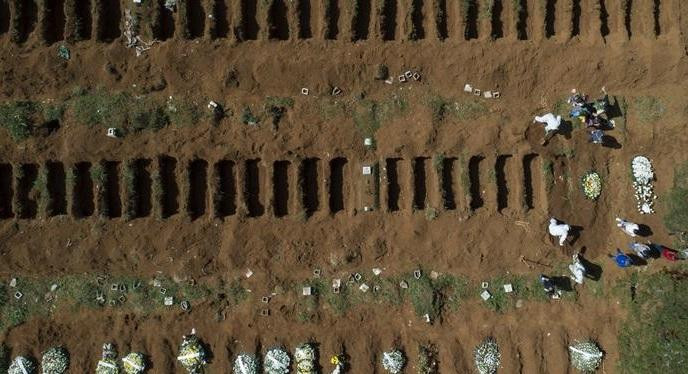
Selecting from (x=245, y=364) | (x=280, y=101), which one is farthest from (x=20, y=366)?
(x=280, y=101)

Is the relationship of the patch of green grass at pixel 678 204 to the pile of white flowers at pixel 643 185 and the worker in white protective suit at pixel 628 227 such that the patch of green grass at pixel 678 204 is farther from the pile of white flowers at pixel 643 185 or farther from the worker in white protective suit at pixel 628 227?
the worker in white protective suit at pixel 628 227

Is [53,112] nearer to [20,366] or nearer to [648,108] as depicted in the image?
[20,366]

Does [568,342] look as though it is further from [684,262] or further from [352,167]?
[352,167]

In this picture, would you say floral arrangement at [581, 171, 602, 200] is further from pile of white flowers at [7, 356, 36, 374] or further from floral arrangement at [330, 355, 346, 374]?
pile of white flowers at [7, 356, 36, 374]

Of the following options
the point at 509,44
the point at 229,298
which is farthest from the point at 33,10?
the point at 509,44

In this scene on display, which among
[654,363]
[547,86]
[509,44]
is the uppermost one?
[509,44]

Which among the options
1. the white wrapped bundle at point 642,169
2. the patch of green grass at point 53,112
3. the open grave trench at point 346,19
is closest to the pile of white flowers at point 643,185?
the white wrapped bundle at point 642,169
